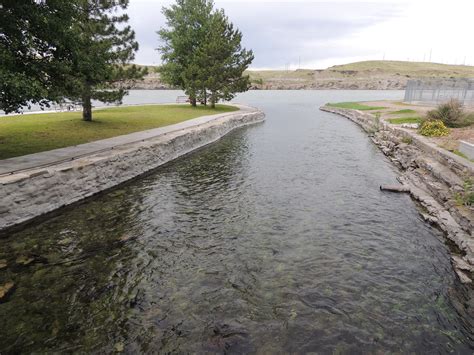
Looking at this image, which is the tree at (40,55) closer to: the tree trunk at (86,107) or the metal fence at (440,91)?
the tree trunk at (86,107)

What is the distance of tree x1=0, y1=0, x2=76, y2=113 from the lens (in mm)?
12156

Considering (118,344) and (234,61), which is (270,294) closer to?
(118,344)

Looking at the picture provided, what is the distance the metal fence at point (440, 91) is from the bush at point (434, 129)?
16.5 meters

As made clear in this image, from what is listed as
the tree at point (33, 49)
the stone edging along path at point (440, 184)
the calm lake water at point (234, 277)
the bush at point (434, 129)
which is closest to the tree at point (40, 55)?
the tree at point (33, 49)

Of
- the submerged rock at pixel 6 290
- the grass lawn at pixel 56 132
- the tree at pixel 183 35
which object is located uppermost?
the tree at pixel 183 35

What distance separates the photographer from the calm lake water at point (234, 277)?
647 cm

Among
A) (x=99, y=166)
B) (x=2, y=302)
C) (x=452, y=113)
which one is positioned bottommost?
(x=2, y=302)

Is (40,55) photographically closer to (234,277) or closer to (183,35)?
(234,277)

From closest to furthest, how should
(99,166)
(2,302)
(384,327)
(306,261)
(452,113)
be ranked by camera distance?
1. (384,327)
2. (2,302)
3. (306,261)
4. (99,166)
5. (452,113)

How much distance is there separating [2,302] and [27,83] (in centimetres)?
809

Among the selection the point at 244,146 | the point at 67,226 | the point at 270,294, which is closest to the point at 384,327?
the point at 270,294

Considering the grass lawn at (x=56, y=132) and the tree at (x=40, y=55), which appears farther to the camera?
the grass lawn at (x=56, y=132)

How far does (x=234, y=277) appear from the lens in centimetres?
853

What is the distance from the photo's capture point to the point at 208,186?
54.6 ft
